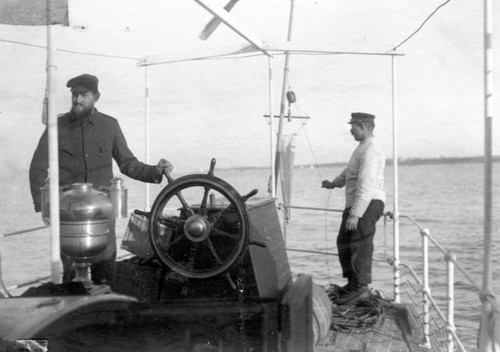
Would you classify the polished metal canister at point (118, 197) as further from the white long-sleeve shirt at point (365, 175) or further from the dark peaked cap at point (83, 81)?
the white long-sleeve shirt at point (365, 175)

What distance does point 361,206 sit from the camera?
13.9 ft

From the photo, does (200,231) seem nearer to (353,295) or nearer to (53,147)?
(53,147)

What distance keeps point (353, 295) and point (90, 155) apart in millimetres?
2368

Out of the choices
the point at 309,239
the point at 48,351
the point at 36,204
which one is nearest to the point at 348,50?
the point at 36,204

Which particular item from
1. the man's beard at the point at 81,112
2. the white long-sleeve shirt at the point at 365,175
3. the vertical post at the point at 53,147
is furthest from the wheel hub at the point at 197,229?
the white long-sleeve shirt at the point at 365,175

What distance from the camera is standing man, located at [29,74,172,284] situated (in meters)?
2.86

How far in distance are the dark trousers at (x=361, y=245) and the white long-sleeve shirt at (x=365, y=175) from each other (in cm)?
12

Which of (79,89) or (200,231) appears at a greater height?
(79,89)

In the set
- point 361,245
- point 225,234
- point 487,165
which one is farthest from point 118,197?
point 361,245

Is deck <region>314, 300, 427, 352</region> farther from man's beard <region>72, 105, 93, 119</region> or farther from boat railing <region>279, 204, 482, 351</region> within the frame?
man's beard <region>72, 105, 93, 119</region>

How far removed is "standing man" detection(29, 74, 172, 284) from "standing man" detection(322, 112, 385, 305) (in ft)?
6.03

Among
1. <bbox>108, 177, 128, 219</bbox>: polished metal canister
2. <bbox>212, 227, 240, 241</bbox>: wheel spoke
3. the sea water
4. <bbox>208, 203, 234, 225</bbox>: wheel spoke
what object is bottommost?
the sea water

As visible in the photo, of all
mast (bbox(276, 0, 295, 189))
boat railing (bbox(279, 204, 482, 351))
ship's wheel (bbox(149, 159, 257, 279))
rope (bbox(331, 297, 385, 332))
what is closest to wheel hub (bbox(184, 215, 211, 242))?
ship's wheel (bbox(149, 159, 257, 279))

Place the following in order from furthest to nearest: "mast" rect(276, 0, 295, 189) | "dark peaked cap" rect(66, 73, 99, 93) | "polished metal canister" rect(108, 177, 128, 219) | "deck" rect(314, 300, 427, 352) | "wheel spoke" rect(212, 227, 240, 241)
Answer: "mast" rect(276, 0, 295, 189) → "deck" rect(314, 300, 427, 352) → "dark peaked cap" rect(66, 73, 99, 93) → "wheel spoke" rect(212, 227, 240, 241) → "polished metal canister" rect(108, 177, 128, 219)
